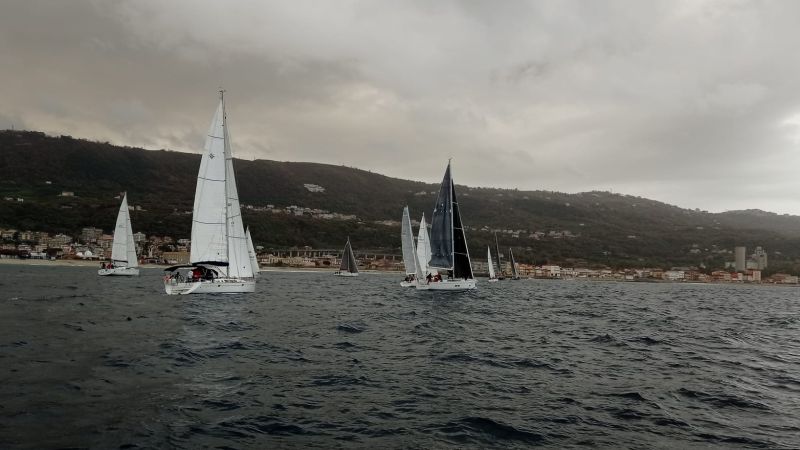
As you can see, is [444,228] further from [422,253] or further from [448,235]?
[422,253]

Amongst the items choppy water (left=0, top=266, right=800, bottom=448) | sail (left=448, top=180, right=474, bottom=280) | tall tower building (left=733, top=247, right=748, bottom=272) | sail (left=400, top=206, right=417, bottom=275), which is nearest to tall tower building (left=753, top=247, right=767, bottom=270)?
tall tower building (left=733, top=247, right=748, bottom=272)

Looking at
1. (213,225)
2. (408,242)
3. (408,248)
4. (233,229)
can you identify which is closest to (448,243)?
(408,242)

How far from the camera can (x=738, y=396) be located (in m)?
14.6

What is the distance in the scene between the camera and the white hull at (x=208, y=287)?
42844mm

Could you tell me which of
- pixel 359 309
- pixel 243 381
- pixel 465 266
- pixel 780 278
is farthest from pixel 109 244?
pixel 780 278

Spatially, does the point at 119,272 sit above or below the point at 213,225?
below

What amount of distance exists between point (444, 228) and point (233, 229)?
21.5m

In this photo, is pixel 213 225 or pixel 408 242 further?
pixel 408 242

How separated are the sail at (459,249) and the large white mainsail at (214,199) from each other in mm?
22817

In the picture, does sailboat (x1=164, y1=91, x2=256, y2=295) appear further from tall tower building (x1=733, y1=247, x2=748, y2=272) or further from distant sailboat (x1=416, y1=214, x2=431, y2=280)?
tall tower building (x1=733, y1=247, x2=748, y2=272)

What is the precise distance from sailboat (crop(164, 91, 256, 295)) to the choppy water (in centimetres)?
1489

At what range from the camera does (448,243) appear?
186 ft

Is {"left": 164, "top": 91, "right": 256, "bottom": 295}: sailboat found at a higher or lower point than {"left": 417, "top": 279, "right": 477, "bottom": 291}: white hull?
higher

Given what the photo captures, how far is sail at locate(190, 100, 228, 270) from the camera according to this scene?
4341 centimetres
